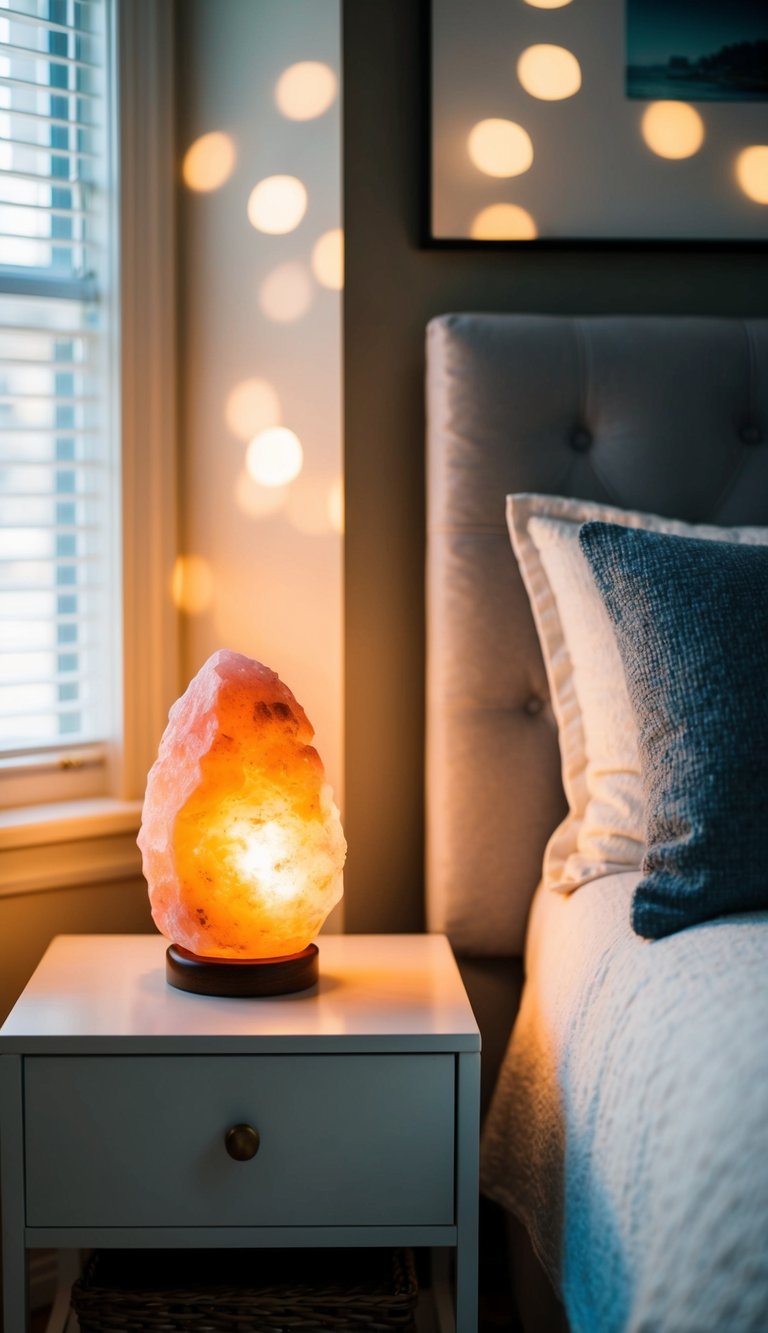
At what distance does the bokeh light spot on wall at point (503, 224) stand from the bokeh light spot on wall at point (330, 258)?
202 mm

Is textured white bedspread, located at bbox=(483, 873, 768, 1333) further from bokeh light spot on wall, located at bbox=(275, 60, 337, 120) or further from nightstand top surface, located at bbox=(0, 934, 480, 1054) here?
bokeh light spot on wall, located at bbox=(275, 60, 337, 120)

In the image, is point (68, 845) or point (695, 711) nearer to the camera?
point (695, 711)

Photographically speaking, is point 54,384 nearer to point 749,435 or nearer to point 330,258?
point 330,258

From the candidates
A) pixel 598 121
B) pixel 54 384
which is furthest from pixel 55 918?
pixel 598 121

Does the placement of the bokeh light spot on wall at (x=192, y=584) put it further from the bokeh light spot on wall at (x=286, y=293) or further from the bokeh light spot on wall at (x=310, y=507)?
the bokeh light spot on wall at (x=286, y=293)

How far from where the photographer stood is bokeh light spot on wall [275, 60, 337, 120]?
1.69 m

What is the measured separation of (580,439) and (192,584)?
626 millimetres

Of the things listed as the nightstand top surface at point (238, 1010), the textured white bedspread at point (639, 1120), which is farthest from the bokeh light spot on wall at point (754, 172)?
the nightstand top surface at point (238, 1010)

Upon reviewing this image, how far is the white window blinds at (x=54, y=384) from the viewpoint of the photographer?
5.68 ft

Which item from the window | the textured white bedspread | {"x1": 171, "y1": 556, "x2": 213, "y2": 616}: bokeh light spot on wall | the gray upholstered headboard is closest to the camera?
the textured white bedspread

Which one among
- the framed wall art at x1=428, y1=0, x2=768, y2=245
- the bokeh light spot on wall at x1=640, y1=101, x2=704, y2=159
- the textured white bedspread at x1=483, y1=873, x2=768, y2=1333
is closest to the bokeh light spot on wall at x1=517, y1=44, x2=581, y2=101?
the framed wall art at x1=428, y1=0, x2=768, y2=245

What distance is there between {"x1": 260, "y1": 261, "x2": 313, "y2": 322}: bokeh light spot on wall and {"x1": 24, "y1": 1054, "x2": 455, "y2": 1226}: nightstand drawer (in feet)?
3.44

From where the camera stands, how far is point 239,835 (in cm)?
129

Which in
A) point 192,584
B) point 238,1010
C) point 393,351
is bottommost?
point 238,1010
